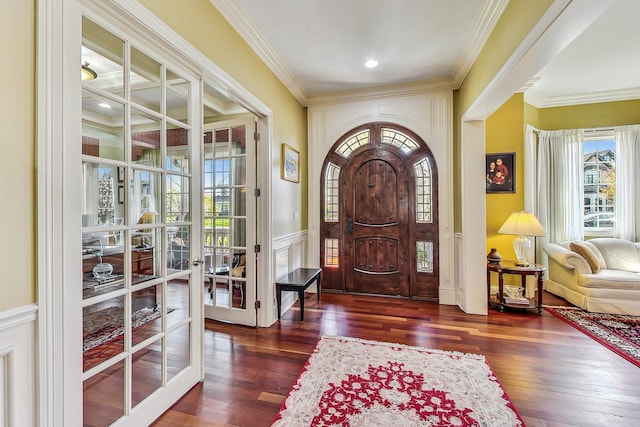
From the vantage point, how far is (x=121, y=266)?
1.48 m

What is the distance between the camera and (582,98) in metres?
4.19

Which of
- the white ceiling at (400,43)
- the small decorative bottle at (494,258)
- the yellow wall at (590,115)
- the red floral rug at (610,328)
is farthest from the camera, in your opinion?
the yellow wall at (590,115)

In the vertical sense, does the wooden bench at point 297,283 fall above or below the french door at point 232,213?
below

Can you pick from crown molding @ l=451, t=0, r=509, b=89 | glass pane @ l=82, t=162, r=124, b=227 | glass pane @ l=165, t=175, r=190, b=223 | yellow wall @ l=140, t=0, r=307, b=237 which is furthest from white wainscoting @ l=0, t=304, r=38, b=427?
crown molding @ l=451, t=0, r=509, b=89

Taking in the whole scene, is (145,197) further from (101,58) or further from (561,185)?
(561,185)

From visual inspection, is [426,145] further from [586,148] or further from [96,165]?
[96,165]

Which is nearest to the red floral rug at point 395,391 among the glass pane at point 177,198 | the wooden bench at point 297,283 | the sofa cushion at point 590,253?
the wooden bench at point 297,283

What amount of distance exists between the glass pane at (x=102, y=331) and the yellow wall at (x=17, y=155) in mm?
303

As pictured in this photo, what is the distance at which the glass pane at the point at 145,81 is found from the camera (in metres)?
1.57

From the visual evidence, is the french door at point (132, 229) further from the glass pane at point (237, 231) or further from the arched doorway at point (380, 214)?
the arched doorway at point (380, 214)

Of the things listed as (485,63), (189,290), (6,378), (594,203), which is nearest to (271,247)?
(189,290)

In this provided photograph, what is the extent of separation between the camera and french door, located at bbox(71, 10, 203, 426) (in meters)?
1.30

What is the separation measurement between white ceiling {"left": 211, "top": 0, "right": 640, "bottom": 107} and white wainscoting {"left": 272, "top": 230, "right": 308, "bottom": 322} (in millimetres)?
1948

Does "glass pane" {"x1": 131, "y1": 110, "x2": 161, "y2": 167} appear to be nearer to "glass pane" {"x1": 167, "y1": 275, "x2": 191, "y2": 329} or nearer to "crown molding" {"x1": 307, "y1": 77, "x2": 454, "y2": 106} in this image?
"glass pane" {"x1": 167, "y1": 275, "x2": 191, "y2": 329}
